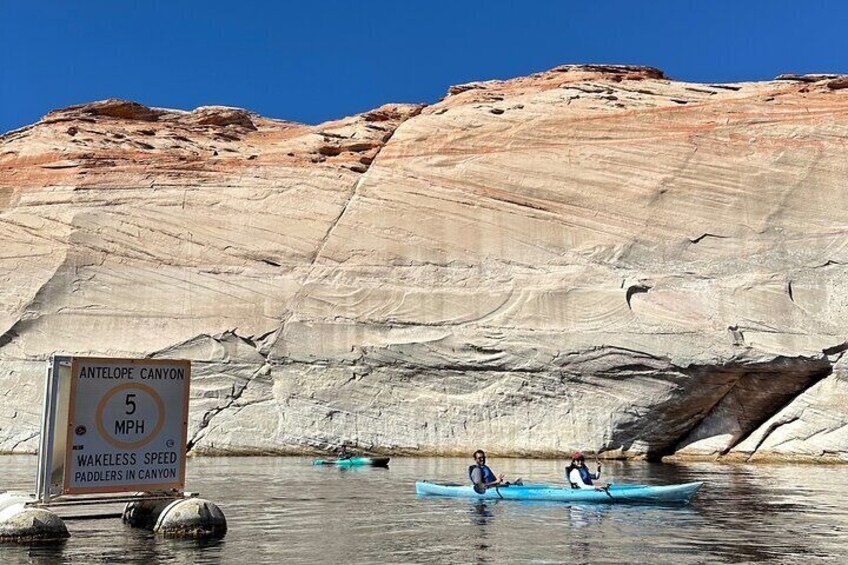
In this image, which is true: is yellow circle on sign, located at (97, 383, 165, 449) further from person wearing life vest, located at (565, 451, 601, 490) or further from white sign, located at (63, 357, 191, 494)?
person wearing life vest, located at (565, 451, 601, 490)

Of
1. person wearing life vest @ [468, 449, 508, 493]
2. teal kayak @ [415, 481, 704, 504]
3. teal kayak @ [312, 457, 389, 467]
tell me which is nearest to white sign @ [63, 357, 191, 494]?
person wearing life vest @ [468, 449, 508, 493]

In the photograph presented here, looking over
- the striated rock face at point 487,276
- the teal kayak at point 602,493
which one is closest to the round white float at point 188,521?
the teal kayak at point 602,493

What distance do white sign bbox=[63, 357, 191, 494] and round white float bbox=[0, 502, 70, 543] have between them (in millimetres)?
400

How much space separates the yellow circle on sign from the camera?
1109 cm

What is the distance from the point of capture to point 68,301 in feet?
109

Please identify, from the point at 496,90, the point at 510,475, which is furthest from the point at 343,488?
the point at 496,90

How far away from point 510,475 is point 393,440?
→ 8467 millimetres

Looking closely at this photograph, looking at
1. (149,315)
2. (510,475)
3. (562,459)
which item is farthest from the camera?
(149,315)

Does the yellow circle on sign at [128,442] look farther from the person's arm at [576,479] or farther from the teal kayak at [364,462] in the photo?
the teal kayak at [364,462]

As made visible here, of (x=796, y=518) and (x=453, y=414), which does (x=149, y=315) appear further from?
(x=796, y=518)

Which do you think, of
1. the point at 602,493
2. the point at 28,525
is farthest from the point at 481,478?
the point at 28,525

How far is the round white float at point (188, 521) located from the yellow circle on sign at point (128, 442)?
870 millimetres

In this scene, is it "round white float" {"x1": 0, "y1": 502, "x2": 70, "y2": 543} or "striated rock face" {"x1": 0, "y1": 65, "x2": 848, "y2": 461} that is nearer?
"round white float" {"x1": 0, "y1": 502, "x2": 70, "y2": 543}

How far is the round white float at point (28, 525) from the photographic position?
407 inches
